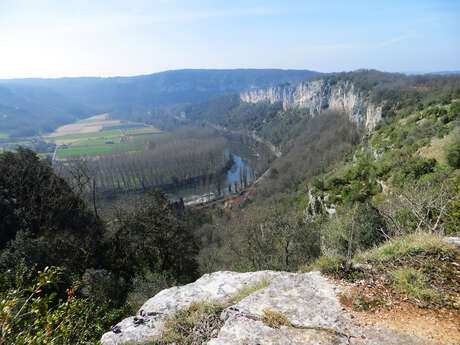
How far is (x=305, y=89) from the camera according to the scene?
171250mm

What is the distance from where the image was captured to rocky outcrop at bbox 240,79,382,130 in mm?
86556

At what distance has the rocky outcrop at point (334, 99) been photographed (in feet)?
284

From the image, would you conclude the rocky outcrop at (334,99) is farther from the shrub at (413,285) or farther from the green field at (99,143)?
the green field at (99,143)

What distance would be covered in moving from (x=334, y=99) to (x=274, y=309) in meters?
153

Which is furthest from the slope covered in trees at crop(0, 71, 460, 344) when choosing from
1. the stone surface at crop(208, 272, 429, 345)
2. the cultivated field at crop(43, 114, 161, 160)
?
the cultivated field at crop(43, 114, 161, 160)

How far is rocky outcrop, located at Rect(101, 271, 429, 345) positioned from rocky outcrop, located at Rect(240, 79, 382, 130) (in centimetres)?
7993

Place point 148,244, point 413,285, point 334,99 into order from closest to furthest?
point 413,285
point 148,244
point 334,99

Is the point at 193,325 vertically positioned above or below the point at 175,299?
above

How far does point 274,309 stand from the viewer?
5.02 m

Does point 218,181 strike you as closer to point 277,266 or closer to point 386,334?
point 277,266

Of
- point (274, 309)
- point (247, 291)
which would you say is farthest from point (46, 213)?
point (274, 309)

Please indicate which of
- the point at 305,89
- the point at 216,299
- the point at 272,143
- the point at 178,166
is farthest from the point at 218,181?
the point at 305,89

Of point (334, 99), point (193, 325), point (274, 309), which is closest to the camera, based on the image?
point (274, 309)

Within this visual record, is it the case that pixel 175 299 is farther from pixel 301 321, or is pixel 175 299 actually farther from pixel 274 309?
pixel 301 321
